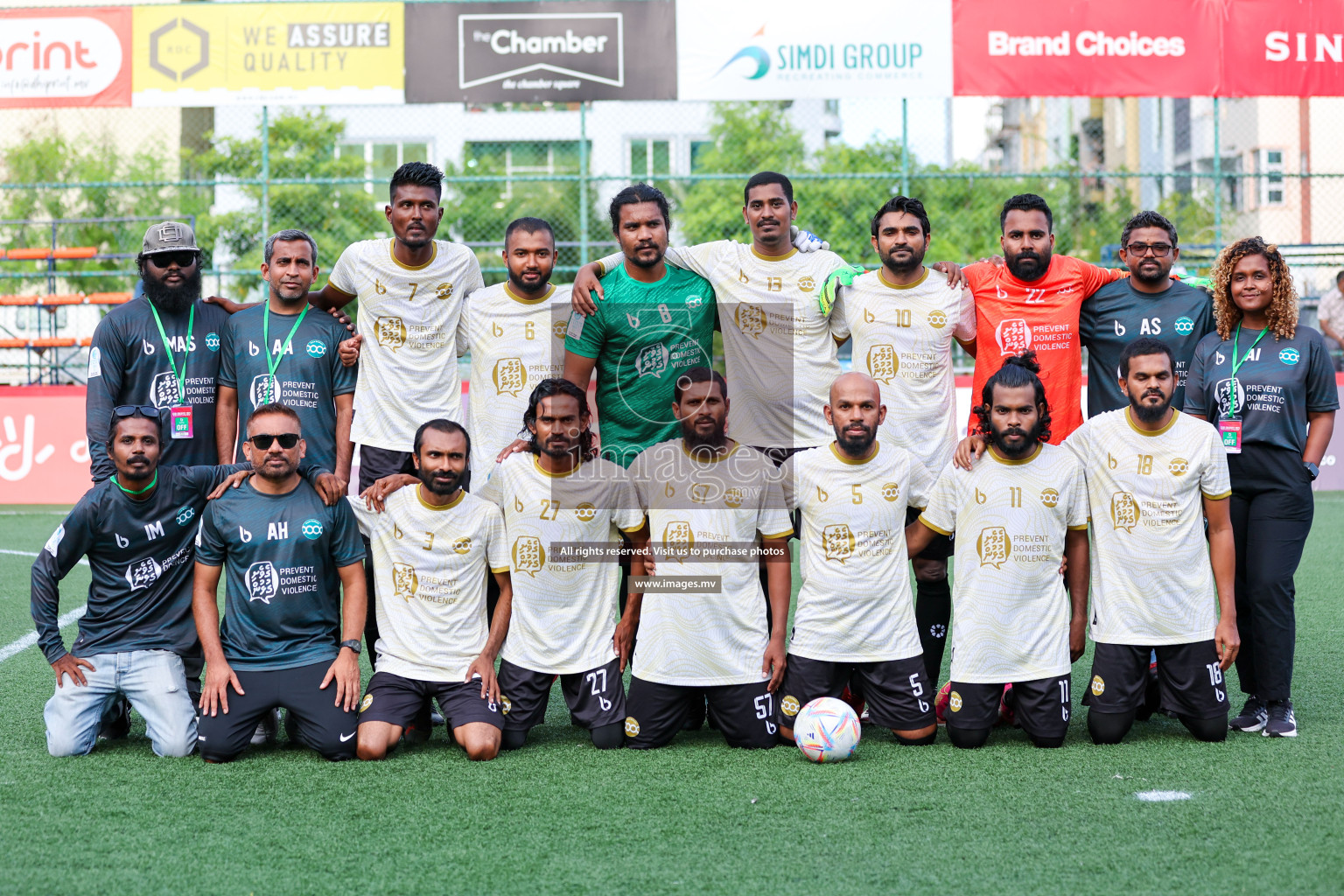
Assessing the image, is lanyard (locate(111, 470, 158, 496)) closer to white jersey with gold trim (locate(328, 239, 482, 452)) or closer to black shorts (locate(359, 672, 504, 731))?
white jersey with gold trim (locate(328, 239, 482, 452))

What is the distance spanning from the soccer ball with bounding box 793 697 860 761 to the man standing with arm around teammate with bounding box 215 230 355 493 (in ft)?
7.74

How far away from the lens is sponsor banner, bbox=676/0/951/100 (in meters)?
13.4

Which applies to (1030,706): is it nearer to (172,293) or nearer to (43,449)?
(172,293)

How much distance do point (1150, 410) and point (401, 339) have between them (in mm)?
3271

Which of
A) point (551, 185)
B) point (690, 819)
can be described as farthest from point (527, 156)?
point (690, 819)

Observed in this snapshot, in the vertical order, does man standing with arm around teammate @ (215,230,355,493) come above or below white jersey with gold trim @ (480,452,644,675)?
above

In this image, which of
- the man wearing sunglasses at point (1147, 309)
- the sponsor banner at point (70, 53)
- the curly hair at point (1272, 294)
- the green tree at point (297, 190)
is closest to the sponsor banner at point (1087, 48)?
the man wearing sunglasses at point (1147, 309)

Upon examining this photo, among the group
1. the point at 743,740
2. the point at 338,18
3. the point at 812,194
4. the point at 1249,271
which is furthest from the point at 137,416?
the point at 812,194

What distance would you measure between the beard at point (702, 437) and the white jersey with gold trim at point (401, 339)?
→ 4.52ft

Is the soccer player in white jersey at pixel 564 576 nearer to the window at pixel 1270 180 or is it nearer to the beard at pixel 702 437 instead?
the beard at pixel 702 437

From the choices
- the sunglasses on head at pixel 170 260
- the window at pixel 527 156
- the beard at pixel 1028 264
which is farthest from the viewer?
the window at pixel 527 156

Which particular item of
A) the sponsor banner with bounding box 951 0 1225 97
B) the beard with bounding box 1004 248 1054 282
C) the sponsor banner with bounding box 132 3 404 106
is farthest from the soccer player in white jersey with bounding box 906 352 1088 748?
the sponsor banner with bounding box 132 3 404 106

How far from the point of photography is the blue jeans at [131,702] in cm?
515

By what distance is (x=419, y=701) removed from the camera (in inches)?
209
